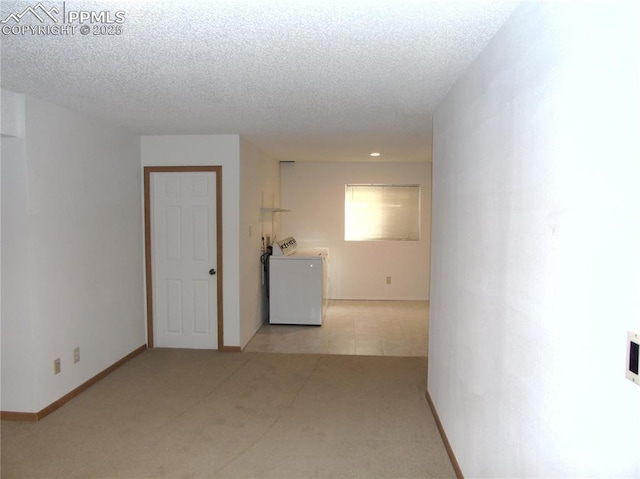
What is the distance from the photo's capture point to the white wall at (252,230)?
469cm

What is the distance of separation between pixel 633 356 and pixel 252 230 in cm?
447

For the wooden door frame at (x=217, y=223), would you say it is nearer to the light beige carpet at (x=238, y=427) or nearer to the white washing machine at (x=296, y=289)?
the light beige carpet at (x=238, y=427)

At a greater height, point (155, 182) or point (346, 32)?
point (346, 32)

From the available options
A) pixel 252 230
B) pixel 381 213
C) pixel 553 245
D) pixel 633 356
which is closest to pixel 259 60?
pixel 553 245

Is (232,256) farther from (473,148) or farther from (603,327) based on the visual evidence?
(603,327)

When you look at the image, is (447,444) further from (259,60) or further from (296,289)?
(296,289)

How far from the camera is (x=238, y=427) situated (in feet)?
9.75

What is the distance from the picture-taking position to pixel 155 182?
460 centimetres

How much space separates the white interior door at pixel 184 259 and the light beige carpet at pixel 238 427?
56 centimetres

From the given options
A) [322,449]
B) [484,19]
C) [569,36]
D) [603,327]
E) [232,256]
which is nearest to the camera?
[603,327]

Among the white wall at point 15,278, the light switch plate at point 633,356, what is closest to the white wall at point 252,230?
the white wall at point 15,278

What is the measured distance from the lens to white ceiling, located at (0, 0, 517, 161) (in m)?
1.71

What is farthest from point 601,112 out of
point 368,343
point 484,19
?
point 368,343

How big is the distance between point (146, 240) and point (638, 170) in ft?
14.6
